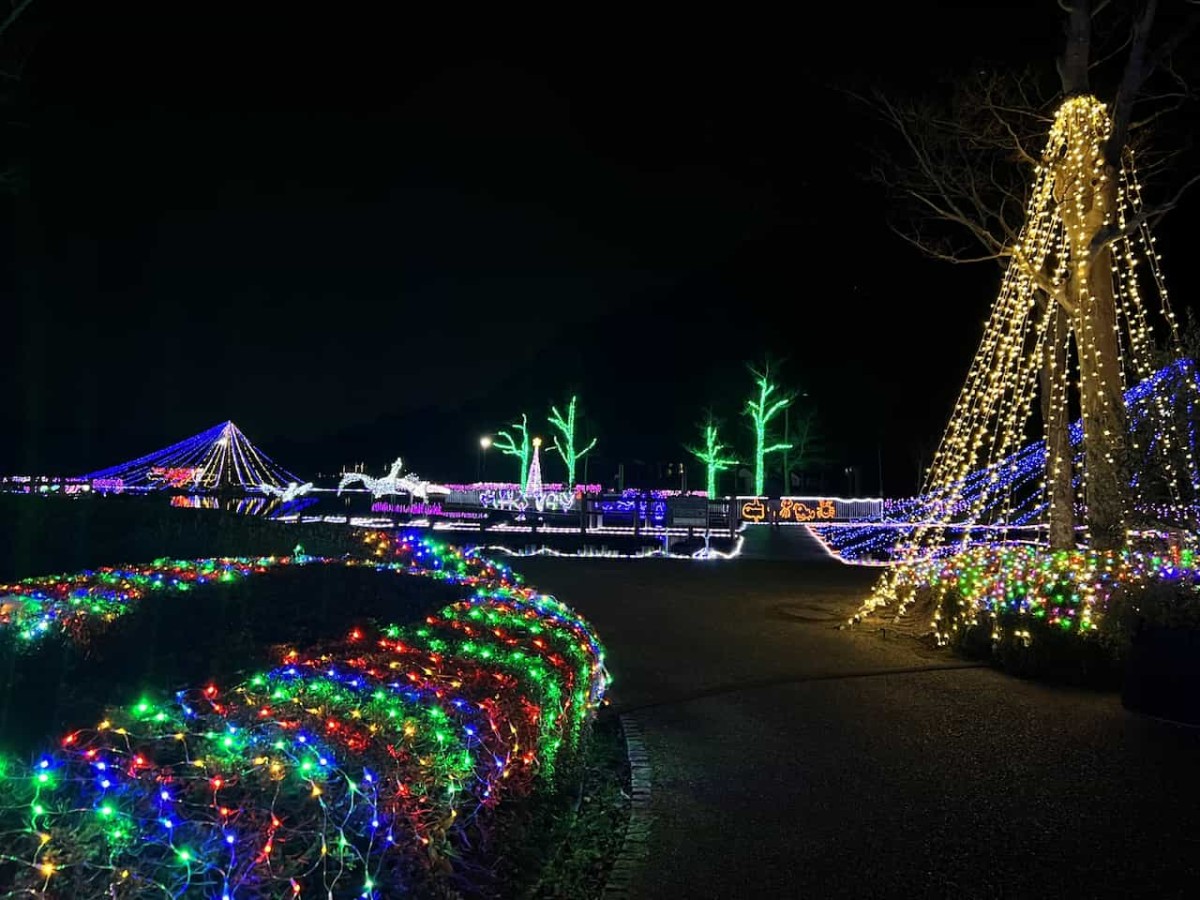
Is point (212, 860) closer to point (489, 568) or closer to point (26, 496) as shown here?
point (489, 568)

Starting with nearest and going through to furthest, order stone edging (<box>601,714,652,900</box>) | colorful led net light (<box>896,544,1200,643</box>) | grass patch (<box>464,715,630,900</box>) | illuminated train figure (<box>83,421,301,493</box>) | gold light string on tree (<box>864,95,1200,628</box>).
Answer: grass patch (<box>464,715,630,900</box>)
stone edging (<box>601,714,652,900</box>)
colorful led net light (<box>896,544,1200,643</box>)
gold light string on tree (<box>864,95,1200,628</box>)
illuminated train figure (<box>83,421,301,493</box>)

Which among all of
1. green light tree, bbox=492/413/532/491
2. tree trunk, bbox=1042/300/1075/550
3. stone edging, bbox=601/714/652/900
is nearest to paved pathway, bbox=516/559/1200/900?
stone edging, bbox=601/714/652/900

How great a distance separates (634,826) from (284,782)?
6.73ft

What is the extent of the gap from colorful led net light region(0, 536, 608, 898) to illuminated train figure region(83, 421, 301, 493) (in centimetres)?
3065

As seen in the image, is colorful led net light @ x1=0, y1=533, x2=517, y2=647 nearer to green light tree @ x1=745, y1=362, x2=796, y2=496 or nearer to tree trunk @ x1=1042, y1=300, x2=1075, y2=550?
tree trunk @ x1=1042, y1=300, x2=1075, y2=550

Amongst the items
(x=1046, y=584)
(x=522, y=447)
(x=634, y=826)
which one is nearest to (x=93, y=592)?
(x=634, y=826)

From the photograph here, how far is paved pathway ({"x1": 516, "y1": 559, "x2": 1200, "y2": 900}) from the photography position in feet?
12.2

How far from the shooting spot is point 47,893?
226 cm

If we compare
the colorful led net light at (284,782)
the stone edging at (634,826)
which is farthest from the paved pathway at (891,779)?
the colorful led net light at (284,782)

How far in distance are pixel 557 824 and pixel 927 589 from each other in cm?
733

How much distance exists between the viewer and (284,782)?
2.77 metres

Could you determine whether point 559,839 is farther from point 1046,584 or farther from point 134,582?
point 1046,584

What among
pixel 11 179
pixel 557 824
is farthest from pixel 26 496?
pixel 557 824

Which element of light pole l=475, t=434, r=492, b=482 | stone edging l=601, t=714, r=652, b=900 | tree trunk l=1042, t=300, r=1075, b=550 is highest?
light pole l=475, t=434, r=492, b=482
